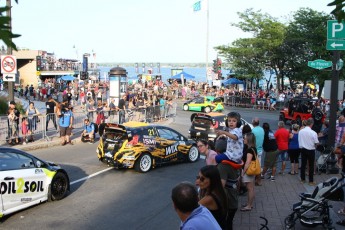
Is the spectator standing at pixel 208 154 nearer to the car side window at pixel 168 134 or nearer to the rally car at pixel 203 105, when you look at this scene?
the car side window at pixel 168 134

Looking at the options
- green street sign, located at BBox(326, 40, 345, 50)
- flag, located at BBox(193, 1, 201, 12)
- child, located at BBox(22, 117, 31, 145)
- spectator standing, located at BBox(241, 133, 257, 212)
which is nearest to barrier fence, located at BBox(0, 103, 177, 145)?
child, located at BBox(22, 117, 31, 145)

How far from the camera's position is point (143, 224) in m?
8.04

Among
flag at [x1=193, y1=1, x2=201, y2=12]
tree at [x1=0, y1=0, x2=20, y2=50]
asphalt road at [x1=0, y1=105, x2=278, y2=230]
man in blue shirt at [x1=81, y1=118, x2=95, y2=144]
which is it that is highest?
flag at [x1=193, y1=1, x2=201, y2=12]

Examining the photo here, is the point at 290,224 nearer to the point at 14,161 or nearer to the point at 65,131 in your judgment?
the point at 14,161

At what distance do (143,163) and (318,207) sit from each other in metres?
6.38

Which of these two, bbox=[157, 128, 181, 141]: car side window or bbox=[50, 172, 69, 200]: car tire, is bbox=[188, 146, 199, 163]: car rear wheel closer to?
bbox=[157, 128, 181, 141]: car side window

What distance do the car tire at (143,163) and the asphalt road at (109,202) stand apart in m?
0.18

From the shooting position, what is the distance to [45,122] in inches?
707

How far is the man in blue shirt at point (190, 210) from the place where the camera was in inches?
143

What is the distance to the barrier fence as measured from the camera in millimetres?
16234

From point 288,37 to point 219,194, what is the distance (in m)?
37.1

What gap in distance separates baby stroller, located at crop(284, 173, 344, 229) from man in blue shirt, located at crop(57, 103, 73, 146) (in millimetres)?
11742

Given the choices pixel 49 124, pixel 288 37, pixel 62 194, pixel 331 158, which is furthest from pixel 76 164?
pixel 288 37

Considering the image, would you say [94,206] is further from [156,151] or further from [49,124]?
[49,124]
